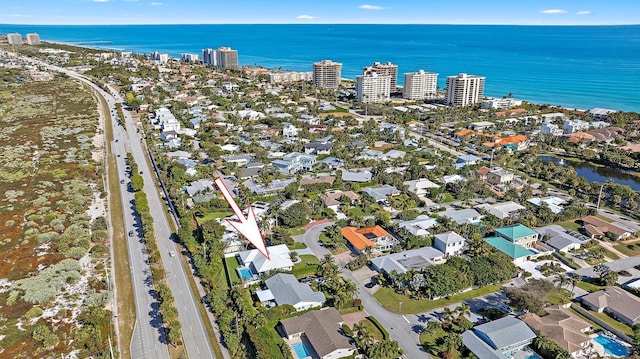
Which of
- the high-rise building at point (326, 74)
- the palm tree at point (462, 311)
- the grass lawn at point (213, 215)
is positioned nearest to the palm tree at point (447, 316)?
the palm tree at point (462, 311)

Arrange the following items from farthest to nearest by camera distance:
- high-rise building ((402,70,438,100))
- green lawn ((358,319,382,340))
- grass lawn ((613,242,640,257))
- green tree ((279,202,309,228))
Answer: high-rise building ((402,70,438,100)) < green tree ((279,202,309,228)) < grass lawn ((613,242,640,257)) < green lawn ((358,319,382,340))

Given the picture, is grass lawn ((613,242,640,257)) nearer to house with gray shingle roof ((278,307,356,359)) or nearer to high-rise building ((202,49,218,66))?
house with gray shingle roof ((278,307,356,359))

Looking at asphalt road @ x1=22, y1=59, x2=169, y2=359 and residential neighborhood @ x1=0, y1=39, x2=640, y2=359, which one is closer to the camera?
asphalt road @ x1=22, y1=59, x2=169, y2=359

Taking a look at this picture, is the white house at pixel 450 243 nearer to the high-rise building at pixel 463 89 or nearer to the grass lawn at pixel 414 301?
the grass lawn at pixel 414 301

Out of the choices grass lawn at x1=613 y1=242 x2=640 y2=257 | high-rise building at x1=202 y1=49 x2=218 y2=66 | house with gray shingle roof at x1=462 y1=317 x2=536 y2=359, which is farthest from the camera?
high-rise building at x1=202 y1=49 x2=218 y2=66

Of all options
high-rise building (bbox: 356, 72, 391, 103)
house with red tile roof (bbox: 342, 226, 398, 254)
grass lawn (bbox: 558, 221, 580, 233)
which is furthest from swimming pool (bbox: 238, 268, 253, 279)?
high-rise building (bbox: 356, 72, 391, 103)

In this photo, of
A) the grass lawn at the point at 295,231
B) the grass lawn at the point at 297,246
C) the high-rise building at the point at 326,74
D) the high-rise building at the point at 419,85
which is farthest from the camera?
the high-rise building at the point at 326,74
